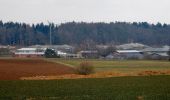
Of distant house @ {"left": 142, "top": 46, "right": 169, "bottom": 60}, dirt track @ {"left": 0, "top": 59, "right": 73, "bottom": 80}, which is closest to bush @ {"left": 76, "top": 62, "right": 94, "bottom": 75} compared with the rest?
dirt track @ {"left": 0, "top": 59, "right": 73, "bottom": 80}

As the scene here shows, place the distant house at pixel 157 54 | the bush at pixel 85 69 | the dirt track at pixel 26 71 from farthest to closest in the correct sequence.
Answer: the distant house at pixel 157 54
the bush at pixel 85 69
the dirt track at pixel 26 71

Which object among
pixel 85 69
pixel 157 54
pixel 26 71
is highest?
pixel 85 69

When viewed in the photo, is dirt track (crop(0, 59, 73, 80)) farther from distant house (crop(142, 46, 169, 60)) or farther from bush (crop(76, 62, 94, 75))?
distant house (crop(142, 46, 169, 60))

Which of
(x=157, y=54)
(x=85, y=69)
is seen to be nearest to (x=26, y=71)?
(x=85, y=69)

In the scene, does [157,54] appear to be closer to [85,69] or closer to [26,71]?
[85,69]

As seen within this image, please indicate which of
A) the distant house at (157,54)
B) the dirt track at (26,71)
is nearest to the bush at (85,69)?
the dirt track at (26,71)

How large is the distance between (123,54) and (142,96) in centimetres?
11974

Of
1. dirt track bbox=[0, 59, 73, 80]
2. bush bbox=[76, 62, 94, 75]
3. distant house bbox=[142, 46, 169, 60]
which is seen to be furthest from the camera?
distant house bbox=[142, 46, 169, 60]

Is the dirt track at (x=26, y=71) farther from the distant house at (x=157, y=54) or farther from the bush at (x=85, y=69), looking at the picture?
the distant house at (x=157, y=54)

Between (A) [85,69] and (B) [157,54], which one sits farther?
(B) [157,54]

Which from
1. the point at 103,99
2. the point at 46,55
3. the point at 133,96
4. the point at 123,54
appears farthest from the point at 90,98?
the point at 123,54

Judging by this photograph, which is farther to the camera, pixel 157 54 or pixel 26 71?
pixel 157 54

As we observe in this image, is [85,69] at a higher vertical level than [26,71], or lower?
higher

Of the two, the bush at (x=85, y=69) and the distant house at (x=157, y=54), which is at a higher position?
the bush at (x=85, y=69)
